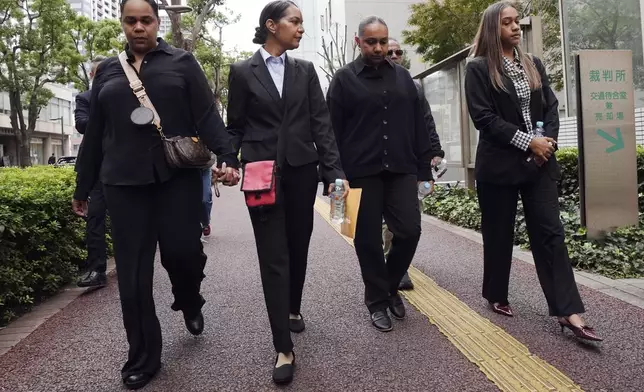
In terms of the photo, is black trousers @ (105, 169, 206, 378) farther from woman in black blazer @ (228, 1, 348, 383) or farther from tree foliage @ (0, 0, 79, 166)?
tree foliage @ (0, 0, 79, 166)

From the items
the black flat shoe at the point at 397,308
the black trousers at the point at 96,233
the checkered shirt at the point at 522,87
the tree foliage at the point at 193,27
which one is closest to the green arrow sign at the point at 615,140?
the checkered shirt at the point at 522,87

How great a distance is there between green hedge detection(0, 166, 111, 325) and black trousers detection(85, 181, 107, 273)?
0.66ft

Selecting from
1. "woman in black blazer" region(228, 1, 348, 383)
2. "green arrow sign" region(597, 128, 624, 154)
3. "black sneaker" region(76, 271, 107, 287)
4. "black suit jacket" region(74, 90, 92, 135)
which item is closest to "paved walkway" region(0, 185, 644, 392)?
"black sneaker" region(76, 271, 107, 287)

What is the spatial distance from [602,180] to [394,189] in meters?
2.95

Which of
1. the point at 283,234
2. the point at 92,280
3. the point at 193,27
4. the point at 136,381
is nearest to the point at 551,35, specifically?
the point at 193,27

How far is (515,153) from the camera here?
3.32 metres

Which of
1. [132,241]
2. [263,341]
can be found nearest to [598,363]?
[263,341]

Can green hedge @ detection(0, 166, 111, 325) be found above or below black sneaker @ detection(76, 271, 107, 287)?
above

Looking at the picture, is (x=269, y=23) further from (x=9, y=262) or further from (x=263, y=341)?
(x=9, y=262)

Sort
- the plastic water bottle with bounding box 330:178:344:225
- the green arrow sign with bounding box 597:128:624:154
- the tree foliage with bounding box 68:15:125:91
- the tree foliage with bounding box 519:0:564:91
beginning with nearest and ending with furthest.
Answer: the plastic water bottle with bounding box 330:178:344:225
the green arrow sign with bounding box 597:128:624:154
the tree foliage with bounding box 519:0:564:91
the tree foliage with bounding box 68:15:125:91

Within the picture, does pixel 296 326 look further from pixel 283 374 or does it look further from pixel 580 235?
pixel 580 235

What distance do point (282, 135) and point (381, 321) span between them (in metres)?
1.29

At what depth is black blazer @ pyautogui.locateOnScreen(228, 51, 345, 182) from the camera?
2934 millimetres

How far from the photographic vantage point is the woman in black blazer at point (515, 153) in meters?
3.21
